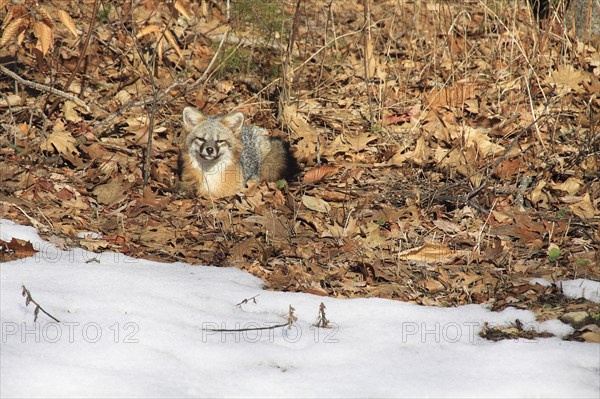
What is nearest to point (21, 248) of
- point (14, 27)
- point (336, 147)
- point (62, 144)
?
point (14, 27)

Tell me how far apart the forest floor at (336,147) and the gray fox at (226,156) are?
211 mm

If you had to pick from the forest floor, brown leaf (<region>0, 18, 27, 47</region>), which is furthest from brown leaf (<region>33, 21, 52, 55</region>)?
brown leaf (<region>0, 18, 27, 47</region>)

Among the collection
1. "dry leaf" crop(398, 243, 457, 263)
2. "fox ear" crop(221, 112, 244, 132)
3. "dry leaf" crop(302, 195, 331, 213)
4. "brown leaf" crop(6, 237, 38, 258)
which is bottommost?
"dry leaf" crop(398, 243, 457, 263)

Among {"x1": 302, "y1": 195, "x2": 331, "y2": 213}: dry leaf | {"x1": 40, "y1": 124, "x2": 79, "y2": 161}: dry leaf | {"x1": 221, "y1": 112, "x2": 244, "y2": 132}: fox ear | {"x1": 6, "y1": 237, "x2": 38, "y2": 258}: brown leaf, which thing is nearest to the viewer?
{"x1": 6, "y1": 237, "x2": 38, "y2": 258}: brown leaf

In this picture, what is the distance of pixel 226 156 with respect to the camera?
735 cm

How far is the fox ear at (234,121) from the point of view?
283 inches

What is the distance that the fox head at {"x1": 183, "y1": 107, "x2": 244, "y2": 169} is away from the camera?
23.3ft

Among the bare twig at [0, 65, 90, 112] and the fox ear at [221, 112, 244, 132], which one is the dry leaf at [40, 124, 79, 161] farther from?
the fox ear at [221, 112, 244, 132]

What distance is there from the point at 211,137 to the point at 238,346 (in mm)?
3650

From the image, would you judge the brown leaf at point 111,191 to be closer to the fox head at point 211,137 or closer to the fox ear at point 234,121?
the fox head at point 211,137

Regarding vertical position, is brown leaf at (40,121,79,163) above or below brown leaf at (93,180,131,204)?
above

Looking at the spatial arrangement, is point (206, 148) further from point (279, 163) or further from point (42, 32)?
point (42, 32)

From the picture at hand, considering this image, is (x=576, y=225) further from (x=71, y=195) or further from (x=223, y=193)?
(x=71, y=195)

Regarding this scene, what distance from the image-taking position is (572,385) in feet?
11.4
